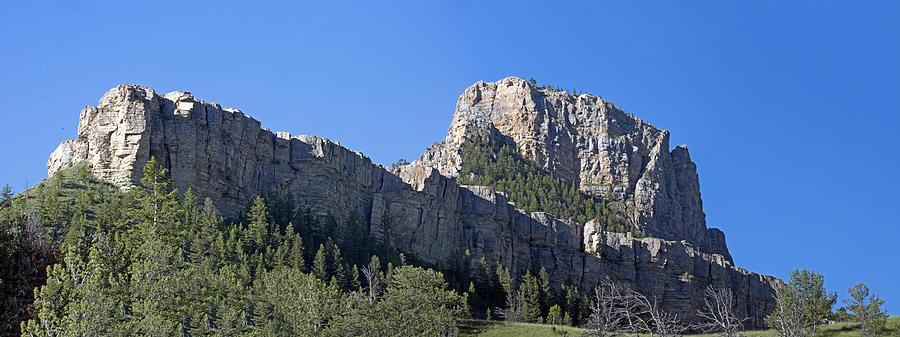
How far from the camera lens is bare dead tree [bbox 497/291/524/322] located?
386 feet

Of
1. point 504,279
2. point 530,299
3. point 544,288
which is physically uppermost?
point 504,279

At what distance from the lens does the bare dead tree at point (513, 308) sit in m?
118

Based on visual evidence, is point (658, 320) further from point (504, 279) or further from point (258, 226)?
point (504, 279)

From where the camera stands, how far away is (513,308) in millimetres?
124062

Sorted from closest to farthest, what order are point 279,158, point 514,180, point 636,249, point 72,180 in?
1. point 72,180
2. point 279,158
3. point 636,249
4. point 514,180

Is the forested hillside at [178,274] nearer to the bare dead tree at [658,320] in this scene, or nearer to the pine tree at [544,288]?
the bare dead tree at [658,320]

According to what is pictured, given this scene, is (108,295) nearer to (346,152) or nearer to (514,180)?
(346,152)

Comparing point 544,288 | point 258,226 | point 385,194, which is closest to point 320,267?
point 258,226

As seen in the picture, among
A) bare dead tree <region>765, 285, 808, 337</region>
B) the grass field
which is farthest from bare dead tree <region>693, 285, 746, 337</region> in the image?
the grass field

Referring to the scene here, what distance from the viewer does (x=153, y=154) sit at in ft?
365

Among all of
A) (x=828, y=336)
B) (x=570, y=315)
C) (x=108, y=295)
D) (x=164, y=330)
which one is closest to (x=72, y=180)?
(x=108, y=295)

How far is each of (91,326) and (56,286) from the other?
27.8 feet

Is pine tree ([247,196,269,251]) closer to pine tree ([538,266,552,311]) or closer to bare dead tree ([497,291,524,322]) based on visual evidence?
bare dead tree ([497,291,524,322])

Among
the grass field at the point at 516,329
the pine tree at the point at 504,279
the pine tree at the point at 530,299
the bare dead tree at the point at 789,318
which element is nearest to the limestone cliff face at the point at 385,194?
the pine tree at the point at 504,279
